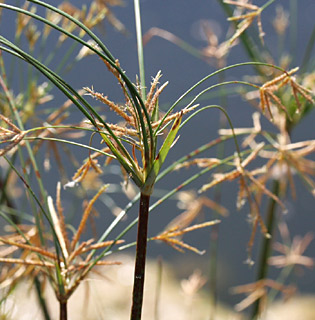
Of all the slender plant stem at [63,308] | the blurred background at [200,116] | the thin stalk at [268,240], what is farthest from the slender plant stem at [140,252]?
the blurred background at [200,116]

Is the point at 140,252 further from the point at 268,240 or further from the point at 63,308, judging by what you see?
the point at 268,240

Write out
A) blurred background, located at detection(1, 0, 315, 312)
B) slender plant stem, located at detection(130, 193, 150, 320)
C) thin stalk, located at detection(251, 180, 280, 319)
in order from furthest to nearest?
blurred background, located at detection(1, 0, 315, 312) < thin stalk, located at detection(251, 180, 280, 319) < slender plant stem, located at detection(130, 193, 150, 320)

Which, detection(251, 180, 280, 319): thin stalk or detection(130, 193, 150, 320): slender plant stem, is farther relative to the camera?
detection(251, 180, 280, 319): thin stalk

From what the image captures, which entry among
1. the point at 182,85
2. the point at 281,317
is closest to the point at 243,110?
the point at 182,85

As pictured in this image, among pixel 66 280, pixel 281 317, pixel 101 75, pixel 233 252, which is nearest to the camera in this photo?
pixel 66 280

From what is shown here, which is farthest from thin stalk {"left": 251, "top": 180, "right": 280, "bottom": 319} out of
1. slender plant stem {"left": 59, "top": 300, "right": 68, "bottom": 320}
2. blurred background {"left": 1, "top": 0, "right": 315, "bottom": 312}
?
blurred background {"left": 1, "top": 0, "right": 315, "bottom": 312}

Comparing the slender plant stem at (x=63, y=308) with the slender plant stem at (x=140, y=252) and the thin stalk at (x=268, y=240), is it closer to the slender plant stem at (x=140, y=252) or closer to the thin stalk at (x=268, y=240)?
the slender plant stem at (x=140, y=252)

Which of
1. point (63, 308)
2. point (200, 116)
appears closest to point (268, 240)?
point (63, 308)

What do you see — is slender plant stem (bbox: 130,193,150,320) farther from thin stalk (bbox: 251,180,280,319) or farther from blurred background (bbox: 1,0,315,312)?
blurred background (bbox: 1,0,315,312)

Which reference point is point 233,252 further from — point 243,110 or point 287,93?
point 287,93
